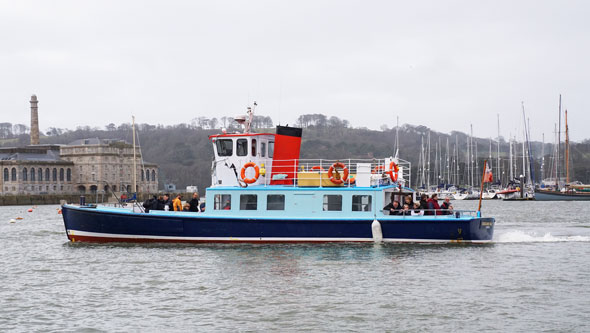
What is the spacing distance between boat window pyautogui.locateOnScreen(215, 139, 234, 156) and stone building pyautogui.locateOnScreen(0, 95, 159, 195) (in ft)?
414

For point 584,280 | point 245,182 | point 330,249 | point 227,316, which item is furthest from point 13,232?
point 584,280

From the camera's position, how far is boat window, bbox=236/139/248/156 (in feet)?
A: 94.4

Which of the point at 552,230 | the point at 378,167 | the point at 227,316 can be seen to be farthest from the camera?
the point at 552,230

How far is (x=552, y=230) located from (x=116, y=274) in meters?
24.1

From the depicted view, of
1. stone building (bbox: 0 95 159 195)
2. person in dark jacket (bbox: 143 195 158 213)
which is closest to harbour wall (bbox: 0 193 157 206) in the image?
stone building (bbox: 0 95 159 195)

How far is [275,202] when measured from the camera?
27.6 metres

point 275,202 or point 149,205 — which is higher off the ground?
point 275,202

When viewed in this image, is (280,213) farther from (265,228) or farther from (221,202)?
(221,202)

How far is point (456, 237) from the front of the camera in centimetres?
2669

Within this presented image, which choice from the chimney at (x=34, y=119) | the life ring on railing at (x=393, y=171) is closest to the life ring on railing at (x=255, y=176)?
the life ring on railing at (x=393, y=171)

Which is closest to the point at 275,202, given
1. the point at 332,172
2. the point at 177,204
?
the point at 332,172

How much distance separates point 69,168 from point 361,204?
5770 inches

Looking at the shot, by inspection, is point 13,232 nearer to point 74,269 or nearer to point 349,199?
point 74,269

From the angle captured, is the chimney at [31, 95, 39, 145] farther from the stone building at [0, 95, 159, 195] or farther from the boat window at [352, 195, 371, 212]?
the boat window at [352, 195, 371, 212]
